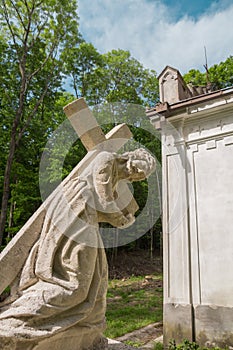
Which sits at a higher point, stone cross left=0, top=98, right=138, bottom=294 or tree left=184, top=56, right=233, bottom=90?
tree left=184, top=56, right=233, bottom=90

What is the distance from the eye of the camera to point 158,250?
853 inches

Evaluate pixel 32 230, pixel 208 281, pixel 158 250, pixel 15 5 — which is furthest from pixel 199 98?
pixel 158 250

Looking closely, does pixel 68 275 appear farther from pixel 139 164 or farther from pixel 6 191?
pixel 6 191

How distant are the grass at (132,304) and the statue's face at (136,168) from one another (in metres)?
4.61

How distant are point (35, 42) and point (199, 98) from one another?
30.9ft

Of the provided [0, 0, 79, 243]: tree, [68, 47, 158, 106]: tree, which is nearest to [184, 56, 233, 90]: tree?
[68, 47, 158, 106]: tree

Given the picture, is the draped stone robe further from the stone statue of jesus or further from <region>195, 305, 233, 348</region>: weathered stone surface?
<region>195, 305, 233, 348</region>: weathered stone surface

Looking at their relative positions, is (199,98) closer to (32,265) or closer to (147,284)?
→ (32,265)

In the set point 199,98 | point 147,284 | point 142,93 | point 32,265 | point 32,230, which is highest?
point 142,93

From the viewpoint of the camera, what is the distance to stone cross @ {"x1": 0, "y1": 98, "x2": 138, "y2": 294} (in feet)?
7.50

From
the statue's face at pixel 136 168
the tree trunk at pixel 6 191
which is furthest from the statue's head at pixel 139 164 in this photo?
the tree trunk at pixel 6 191

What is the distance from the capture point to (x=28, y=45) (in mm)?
13016

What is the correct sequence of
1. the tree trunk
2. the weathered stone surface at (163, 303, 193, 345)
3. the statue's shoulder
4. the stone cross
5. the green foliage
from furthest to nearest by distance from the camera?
the tree trunk < the weathered stone surface at (163, 303, 193, 345) < the green foliage < the statue's shoulder < the stone cross

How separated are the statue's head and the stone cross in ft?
0.83
